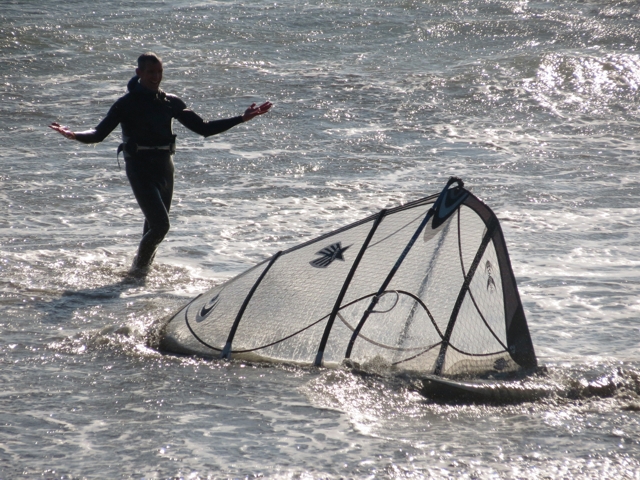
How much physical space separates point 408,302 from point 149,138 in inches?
109

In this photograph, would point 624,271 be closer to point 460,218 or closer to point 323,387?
point 460,218

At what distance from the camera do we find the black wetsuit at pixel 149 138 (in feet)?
20.0

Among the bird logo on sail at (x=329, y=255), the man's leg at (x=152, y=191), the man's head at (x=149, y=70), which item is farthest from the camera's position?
the man's leg at (x=152, y=191)

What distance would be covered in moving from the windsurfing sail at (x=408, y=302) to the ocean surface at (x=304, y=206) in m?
0.21

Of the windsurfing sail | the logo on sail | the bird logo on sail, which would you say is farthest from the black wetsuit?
the bird logo on sail

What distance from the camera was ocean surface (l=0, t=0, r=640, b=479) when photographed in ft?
12.6

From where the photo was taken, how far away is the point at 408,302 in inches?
183

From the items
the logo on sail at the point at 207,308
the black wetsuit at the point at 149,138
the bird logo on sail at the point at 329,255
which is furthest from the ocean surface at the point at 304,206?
the bird logo on sail at the point at 329,255

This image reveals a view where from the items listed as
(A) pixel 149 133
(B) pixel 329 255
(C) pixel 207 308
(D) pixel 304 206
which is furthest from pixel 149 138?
(D) pixel 304 206

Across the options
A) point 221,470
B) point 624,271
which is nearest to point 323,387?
point 221,470

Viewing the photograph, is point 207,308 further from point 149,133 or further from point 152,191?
point 149,133

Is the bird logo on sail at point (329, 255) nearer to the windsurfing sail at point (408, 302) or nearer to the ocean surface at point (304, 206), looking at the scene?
the windsurfing sail at point (408, 302)

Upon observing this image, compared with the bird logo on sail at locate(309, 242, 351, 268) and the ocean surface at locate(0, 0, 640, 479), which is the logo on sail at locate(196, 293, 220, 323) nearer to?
the ocean surface at locate(0, 0, 640, 479)

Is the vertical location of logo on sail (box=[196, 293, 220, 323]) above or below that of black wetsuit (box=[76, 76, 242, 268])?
below
